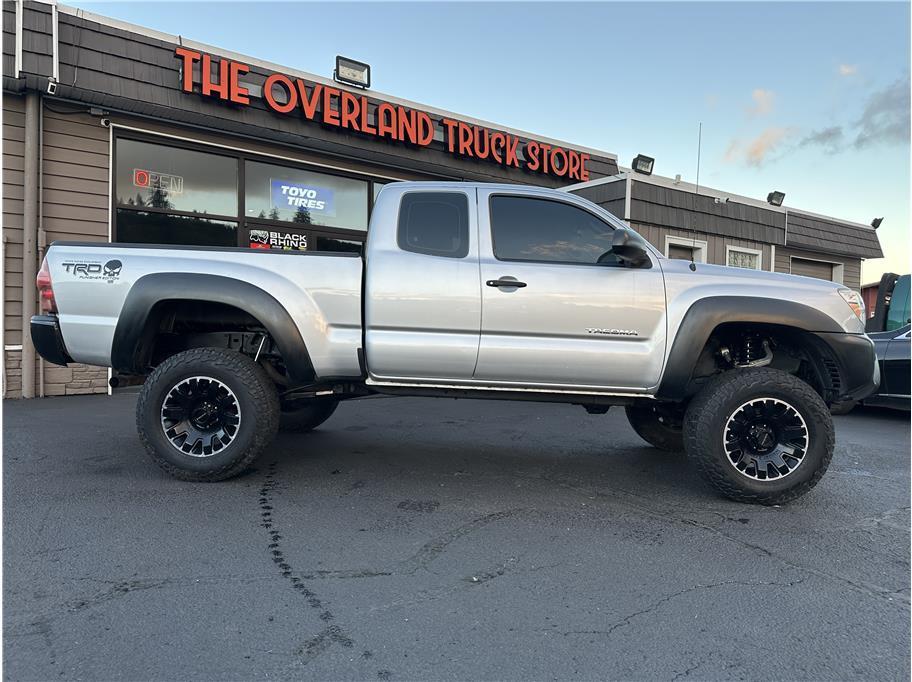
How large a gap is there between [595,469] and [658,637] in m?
2.41

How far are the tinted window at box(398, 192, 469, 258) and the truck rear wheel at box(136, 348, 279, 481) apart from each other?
1.44m

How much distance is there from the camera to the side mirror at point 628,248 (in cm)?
371

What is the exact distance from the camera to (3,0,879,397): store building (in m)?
7.30

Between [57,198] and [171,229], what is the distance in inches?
54.6

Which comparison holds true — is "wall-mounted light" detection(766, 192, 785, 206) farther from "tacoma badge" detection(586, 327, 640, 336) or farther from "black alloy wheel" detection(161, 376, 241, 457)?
"black alloy wheel" detection(161, 376, 241, 457)

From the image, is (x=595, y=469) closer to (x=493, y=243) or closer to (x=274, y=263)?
(x=493, y=243)

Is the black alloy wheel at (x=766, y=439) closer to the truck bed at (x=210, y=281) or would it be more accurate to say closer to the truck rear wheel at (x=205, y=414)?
the truck bed at (x=210, y=281)

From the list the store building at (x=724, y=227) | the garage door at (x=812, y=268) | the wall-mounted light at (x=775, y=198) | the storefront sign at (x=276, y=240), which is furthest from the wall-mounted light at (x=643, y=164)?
the storefront sign at (x=276, y=240)

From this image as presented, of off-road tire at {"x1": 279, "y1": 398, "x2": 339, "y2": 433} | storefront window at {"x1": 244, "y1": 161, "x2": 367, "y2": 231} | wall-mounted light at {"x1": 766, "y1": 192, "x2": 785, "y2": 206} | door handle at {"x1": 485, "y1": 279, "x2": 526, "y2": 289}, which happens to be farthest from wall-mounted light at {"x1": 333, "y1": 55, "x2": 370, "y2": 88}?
wall-mounted light at {"x1": 766, "y1": 192, "x2": 785, "y2": 206}

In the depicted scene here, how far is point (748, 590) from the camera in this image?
8.72 ft

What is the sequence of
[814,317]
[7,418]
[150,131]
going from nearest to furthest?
[814,317] → [7,418] → [150,131]

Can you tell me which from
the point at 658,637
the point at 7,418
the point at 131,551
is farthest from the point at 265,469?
the point at 7,418

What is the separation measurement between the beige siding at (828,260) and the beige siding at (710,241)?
1.22m

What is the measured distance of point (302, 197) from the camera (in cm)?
948
